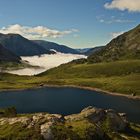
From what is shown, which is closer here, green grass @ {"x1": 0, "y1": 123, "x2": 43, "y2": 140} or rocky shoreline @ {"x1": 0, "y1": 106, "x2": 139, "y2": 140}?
green grass @ {"x1": 0, "y1": 123, "x2": 43, "y2": 140}

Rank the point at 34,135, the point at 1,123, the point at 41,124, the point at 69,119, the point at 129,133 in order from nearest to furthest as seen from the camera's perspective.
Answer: the point at 34,135
the point at 41,124
the point at 1,123
the point at 69,119
the point at 129,133

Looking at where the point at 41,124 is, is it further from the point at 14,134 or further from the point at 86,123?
the point at 86,123

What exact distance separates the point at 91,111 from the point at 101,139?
27.6 m

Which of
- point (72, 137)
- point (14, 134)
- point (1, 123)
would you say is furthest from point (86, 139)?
point (1, 123)

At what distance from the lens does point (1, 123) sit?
4028 inches

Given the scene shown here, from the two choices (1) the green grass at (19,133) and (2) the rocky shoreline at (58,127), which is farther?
(2) the rocky shoreline at (58,127)

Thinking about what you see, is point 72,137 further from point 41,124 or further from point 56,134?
point 41,124

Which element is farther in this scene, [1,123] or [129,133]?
[129,133]

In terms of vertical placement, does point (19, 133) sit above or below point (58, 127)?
below

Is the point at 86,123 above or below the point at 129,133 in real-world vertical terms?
above

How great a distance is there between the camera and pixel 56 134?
90.6m

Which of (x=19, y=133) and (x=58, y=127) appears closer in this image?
(x=19, y=133)

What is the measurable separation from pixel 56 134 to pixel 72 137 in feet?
15.6

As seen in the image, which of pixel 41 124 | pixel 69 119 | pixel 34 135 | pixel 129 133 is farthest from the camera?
pixel 129 133
